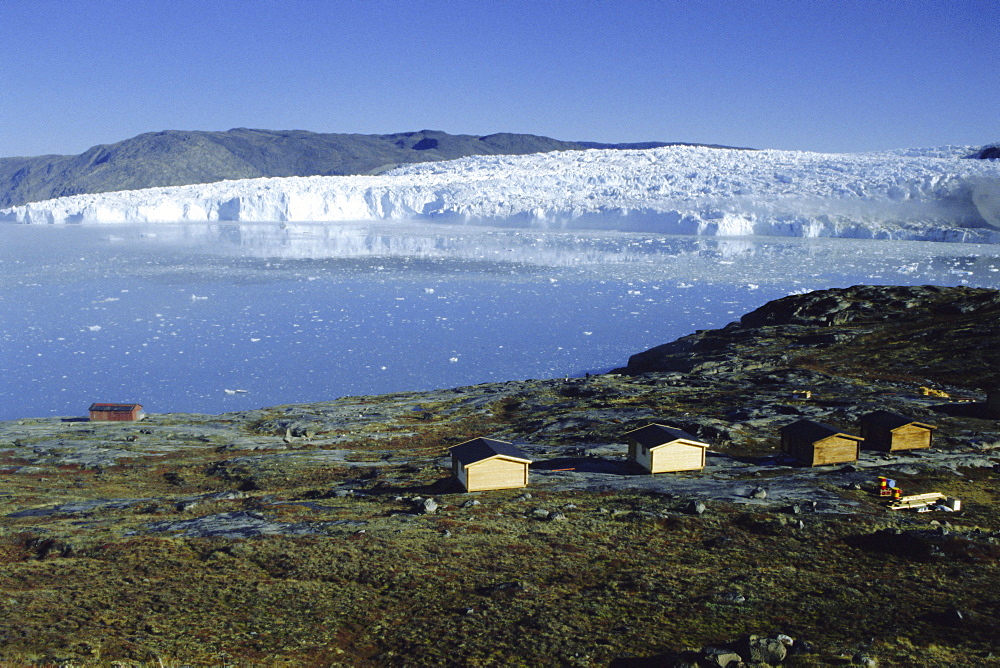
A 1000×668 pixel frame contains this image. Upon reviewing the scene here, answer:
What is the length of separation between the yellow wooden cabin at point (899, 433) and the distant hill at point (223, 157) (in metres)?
140

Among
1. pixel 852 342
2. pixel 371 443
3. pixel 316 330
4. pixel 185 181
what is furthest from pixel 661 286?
pixel 185 181

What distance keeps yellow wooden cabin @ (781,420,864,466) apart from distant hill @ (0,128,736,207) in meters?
141

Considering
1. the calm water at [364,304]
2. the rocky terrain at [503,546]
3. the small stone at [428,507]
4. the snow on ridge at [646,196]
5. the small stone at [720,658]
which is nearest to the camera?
the small stone at [720,658]

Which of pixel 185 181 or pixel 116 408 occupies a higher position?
pixel 185 181

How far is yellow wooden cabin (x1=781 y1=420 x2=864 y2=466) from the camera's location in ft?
50.6

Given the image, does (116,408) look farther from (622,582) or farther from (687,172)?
(687,172)

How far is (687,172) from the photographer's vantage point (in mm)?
86812

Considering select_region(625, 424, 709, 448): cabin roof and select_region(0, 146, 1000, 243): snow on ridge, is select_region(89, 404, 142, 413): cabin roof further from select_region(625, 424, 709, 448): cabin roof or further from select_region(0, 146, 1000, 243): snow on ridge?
select_region(0, 146, 1000, 243): snow on ridge

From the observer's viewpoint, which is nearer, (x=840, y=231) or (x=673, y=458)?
(x=673, y=458)

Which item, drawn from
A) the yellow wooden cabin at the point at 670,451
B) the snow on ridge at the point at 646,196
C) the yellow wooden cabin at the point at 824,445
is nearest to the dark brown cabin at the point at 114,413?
the yellow wooden cabin at the point at 670,451

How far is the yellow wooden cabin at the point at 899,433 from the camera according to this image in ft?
53.2

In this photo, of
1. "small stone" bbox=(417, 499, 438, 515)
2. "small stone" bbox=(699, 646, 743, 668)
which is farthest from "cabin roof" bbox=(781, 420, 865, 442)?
"small stone" bbox=(699, 646, 743, 668)

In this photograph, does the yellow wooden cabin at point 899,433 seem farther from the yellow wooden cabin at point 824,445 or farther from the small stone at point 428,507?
the small stone at point 428,507

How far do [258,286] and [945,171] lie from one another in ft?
216
